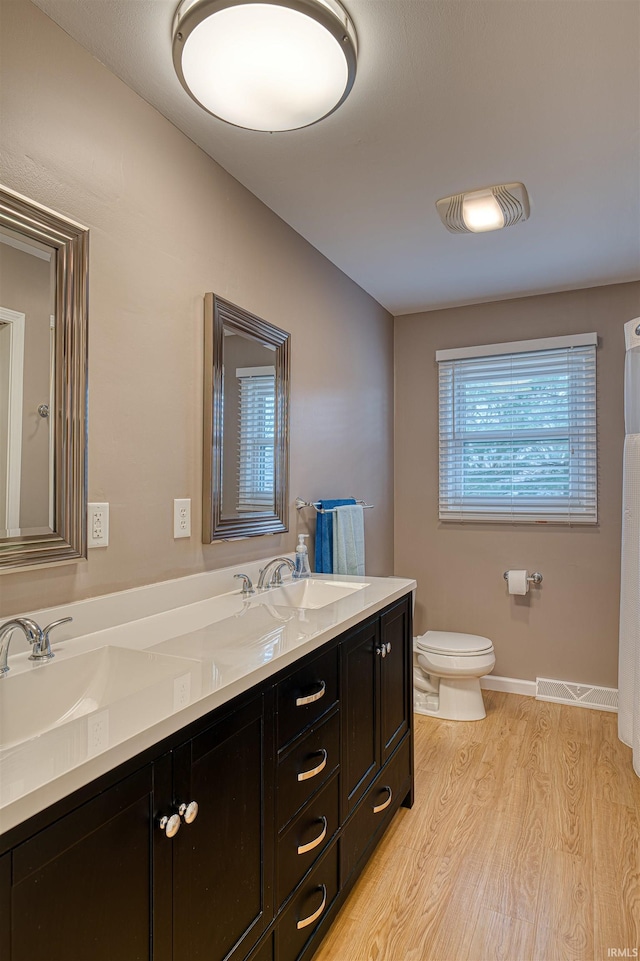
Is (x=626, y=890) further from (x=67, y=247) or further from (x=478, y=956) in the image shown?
(x=67, y=247)

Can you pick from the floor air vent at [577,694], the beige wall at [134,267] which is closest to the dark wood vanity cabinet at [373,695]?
the beige wall at [134,267]

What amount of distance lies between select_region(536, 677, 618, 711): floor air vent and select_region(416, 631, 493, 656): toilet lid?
534mm

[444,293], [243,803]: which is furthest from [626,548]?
[243,803]

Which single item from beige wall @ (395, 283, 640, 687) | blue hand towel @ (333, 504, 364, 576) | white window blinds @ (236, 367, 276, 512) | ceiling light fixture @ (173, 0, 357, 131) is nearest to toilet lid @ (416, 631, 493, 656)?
beige wall @ (395, 283, 640, 687)

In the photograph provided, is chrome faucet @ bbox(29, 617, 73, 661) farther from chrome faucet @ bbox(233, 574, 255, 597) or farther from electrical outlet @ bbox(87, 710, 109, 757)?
chrome faucet @ bbox(233, 574, 255, 597)

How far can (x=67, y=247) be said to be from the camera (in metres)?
1.39

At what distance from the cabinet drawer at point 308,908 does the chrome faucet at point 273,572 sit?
866mm

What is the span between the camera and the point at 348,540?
2.69 meters

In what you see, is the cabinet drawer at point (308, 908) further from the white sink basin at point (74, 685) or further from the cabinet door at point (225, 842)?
the white sink basin at point (74, 685)

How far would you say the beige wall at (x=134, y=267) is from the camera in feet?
4.41

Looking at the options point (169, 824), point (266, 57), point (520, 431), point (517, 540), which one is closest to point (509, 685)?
point (517, 540)

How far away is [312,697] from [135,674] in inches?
18.0

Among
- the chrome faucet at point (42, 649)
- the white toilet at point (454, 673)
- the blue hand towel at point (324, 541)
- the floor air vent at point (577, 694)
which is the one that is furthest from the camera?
the floor air vent at point (577, 694)

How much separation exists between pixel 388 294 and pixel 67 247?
2297mm
